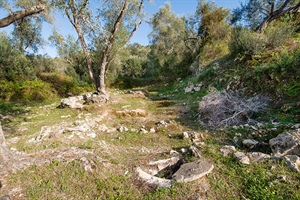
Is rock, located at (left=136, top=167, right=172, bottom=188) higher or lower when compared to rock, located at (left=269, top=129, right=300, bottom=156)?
lower

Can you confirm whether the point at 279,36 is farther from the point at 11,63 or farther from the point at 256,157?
the point at 11,63

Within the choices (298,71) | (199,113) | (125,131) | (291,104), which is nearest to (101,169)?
(125,131)

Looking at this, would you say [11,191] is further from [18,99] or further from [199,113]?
[18,99]

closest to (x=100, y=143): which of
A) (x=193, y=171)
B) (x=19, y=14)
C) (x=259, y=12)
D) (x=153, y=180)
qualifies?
(x=153, y=180)

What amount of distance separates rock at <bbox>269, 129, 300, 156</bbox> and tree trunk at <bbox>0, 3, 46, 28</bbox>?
5896 millimetres

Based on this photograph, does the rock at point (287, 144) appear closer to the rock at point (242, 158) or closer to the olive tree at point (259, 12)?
the rock at point (242, 158)

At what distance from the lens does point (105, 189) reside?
2627 mm

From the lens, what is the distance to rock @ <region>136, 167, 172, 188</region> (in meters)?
2.61

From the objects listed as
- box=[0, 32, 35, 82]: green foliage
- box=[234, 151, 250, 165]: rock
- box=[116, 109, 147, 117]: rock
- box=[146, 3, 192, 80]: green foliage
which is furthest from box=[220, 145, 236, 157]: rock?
box=[146, 3, 192, 80]: green foliage

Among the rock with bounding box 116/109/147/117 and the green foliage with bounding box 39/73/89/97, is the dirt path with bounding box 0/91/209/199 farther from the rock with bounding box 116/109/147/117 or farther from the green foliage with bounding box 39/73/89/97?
→ the green foliage with bounding box 39/73/89/97

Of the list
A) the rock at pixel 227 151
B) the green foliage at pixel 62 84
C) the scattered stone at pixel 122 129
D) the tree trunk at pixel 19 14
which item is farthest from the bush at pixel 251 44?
the green foliage at pixel 62 84

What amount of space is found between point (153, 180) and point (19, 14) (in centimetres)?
436

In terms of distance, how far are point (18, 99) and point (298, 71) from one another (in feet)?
49.4

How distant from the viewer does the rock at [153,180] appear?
261 cm
